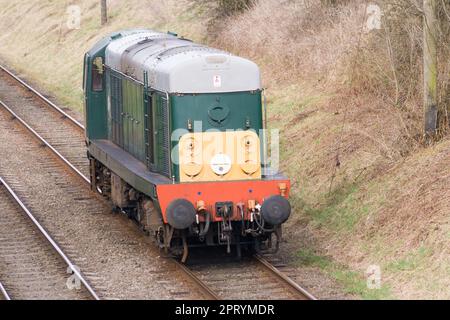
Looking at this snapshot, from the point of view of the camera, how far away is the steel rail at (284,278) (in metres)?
13.8

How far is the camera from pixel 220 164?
15.1m

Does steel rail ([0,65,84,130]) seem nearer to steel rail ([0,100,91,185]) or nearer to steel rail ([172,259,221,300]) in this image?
steel rail ([0,100,91,185])

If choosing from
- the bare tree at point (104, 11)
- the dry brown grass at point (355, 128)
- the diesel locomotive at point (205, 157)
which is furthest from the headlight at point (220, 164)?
the bare tree at point (104, 11)

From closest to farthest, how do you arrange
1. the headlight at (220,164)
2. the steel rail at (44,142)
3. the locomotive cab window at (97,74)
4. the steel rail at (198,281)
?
1. the steel rail at (198,281)
2. the headlight at (220,164)
3. the locomotive cab window at (97,74)
4. the steel rail at (44,142)

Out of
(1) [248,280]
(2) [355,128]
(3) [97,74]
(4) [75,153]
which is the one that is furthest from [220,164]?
(4) [75,153]

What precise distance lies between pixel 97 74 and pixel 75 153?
5.48 meters

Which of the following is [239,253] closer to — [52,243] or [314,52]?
[52,243]

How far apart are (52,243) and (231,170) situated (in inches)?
138

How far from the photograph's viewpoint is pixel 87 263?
630 inches

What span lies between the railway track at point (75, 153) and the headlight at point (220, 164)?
149 cm

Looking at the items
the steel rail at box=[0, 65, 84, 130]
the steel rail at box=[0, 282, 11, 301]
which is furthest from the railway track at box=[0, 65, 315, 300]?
→ the steel rail at box=[0, 282, 11, 301]

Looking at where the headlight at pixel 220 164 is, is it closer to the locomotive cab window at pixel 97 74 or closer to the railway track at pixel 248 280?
the railway track at pixel 248 280
